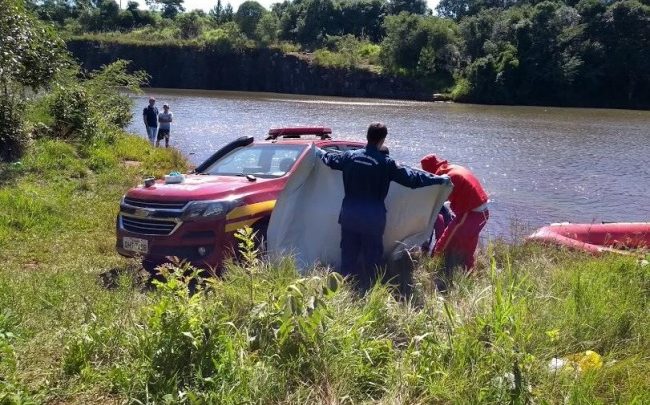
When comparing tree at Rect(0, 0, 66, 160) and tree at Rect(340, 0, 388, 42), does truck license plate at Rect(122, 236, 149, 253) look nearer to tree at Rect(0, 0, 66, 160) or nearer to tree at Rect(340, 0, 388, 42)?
tree at Rect(0, 0, 66, 160)

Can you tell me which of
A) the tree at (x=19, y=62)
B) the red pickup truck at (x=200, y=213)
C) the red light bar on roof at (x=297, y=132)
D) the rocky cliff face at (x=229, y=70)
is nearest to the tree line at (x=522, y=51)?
the rocky cliff face at (x=229, y=70)

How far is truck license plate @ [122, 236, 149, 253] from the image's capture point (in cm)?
696

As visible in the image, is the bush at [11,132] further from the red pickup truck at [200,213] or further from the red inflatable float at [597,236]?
the red inflatable float at [597,236]

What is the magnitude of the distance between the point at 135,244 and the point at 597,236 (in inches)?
232

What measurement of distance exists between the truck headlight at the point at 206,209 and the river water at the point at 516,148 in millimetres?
4450

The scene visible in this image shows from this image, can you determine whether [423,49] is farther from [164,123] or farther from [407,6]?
[164,123]

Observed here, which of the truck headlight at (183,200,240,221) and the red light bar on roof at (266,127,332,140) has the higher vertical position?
the red light bar on roof at (266,127,332,140)

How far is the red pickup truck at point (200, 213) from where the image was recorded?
6734 millimetres

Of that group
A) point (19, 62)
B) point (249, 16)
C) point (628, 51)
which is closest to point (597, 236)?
point (19, 62)

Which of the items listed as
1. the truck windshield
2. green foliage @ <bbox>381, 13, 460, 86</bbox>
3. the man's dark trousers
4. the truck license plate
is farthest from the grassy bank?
green foliage @ <bbox>381, 13, 460, 86</bbox>

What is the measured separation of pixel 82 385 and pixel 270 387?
1.13m

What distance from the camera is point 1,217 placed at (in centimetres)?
924

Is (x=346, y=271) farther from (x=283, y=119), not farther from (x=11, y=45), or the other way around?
(x=283, y=119)

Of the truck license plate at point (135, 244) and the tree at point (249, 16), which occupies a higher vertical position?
the tree at point (249, 16)
